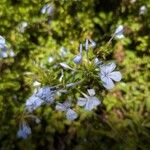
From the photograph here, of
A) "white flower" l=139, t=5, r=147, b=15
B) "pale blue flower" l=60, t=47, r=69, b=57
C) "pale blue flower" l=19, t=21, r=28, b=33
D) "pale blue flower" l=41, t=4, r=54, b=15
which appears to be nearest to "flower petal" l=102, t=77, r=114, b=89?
"pale blue flower" l=41, t=4, r=54, b=15

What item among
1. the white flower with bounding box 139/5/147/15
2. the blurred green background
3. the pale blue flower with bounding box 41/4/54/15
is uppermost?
the pale blue flower with bounding box 41/4/54/15

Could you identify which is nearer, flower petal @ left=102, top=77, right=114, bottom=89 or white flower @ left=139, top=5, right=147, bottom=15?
flower petal @ left=102, top=77, right=114, bottom=89

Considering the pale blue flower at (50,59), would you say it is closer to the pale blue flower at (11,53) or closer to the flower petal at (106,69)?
the pale blue flower at (11,53)

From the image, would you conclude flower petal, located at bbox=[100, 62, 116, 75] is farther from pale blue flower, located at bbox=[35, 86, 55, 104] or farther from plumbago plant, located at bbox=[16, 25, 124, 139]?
pale blue flower, located at bbox=[35, 86, 55, 104]

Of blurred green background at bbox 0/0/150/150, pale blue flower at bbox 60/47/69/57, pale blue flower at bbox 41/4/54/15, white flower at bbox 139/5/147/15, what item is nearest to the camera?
pale blue flower at bbox 41/4/54/15

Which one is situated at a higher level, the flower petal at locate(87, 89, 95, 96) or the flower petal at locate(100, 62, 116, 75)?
the flower petal at locate(100, 62, 116, 75)

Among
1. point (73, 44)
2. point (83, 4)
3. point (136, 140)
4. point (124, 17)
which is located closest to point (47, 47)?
point (73, 44)

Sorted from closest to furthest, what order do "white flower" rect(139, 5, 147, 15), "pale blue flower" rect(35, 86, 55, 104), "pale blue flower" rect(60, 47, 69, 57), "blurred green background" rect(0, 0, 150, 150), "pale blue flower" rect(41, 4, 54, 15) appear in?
"pale blue flower" rect(35, 86, 55, 104)
"pale blue flower" rect(41, 4, 54, 15)
"blurred green background" rect(0, 0, 150, 150)
"pale blue flower" rect(60, 47, 69, 57)
"white flower" rect(139, 5, 147, 15)

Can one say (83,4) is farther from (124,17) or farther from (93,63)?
(93,63)

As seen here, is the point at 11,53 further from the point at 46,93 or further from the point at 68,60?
the point at 46,93
